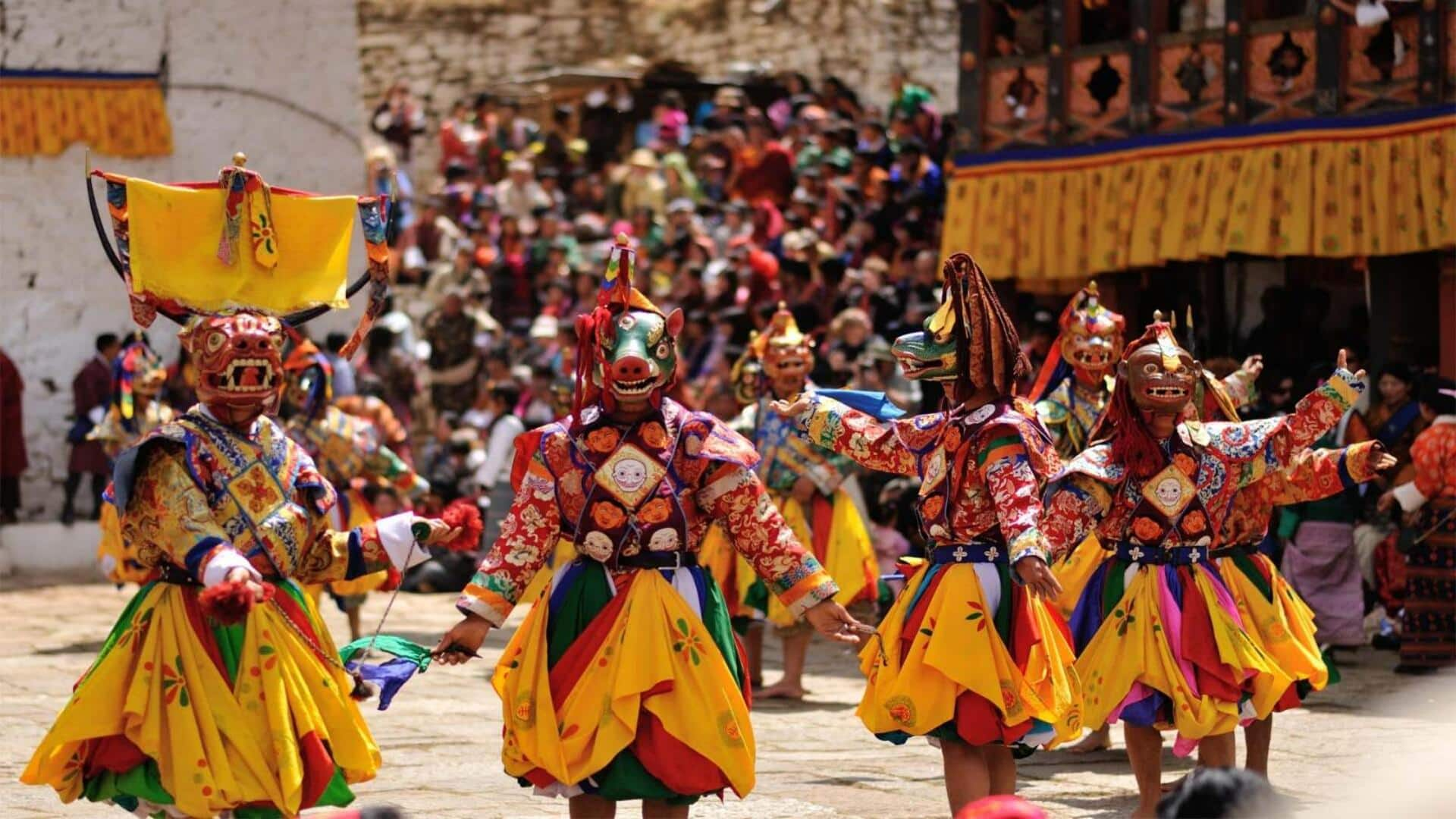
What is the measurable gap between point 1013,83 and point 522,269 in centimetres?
610

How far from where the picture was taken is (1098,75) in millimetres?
16188

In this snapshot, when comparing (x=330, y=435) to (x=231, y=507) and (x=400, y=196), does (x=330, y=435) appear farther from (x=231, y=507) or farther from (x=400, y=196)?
(x=400, y=196)

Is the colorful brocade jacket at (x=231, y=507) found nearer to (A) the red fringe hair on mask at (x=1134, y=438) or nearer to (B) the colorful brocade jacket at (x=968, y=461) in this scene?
(B) the colorful brocade jacket at (x=968, y=461)

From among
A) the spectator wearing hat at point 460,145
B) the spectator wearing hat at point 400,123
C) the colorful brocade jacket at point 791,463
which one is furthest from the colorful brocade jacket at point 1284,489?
the spectator wearing hat at point 400,123

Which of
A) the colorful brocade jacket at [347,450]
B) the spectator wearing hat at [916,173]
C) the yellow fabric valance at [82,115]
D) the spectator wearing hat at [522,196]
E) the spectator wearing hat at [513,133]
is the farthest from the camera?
the spectator wearing hat at [513,133]

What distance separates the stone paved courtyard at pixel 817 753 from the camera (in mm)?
8641

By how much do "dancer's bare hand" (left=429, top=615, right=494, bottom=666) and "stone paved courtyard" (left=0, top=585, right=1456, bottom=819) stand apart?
161 centimetres

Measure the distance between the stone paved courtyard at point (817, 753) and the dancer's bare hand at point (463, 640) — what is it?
5.27 feet

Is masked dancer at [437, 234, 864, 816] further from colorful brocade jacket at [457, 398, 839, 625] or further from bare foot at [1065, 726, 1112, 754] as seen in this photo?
bare foot at [1065, 726, 1112, 754]

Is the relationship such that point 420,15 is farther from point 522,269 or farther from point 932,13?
point 522,269

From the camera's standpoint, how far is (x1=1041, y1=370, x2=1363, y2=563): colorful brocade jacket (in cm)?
824

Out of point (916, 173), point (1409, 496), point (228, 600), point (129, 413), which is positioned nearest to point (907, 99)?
point (916, 173)

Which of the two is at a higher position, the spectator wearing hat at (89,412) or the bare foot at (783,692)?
the spectator wearing hat at (89,412)

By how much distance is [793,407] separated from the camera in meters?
7.86
